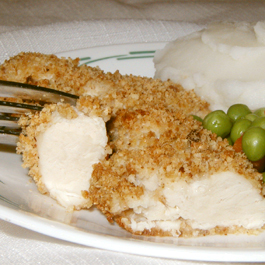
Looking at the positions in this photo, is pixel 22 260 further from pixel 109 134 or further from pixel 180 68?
pixel 180 68

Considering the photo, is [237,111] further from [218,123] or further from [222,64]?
[222,64]

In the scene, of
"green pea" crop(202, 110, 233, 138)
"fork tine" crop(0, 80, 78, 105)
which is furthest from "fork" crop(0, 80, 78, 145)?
"green pea" crop(202, 110, 233, 138)

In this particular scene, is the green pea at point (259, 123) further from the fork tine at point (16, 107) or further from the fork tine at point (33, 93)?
the fork tine at point (16, 107)

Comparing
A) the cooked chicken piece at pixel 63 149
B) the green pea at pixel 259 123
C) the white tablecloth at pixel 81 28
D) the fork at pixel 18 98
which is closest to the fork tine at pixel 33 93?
the fork at pixel 18 98

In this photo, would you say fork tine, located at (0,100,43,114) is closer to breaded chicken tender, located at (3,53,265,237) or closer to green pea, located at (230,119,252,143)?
breaded chicken tender, located at (3,53,265,237)

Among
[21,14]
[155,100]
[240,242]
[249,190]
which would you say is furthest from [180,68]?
[21,14]

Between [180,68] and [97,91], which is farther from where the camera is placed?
[180,68]
